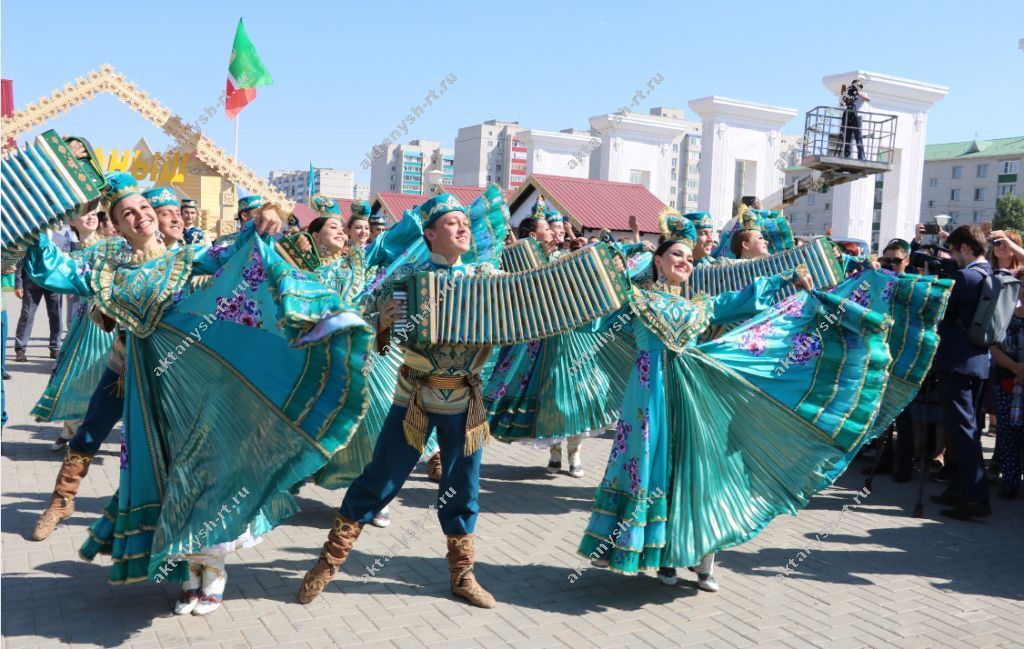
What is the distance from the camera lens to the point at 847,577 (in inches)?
186

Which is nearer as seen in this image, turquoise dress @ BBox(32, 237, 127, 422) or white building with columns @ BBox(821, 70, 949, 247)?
turquoise dress @ BBox(32, 237, 127, 422)

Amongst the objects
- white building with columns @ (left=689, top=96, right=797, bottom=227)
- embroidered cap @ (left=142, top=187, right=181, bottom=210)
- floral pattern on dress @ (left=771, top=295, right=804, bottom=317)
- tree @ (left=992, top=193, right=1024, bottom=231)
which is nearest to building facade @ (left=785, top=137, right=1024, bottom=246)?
tree @ (left=992, top=193, right=1024, bottom=231)

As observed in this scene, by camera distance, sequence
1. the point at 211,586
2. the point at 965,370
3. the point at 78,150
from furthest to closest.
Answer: the point at 965,370, the point at 211,586, the point at 78,150

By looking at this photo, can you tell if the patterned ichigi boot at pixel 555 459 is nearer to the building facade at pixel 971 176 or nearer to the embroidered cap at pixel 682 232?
the embroidered cap at pixel 682 232

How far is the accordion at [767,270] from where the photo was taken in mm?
5516

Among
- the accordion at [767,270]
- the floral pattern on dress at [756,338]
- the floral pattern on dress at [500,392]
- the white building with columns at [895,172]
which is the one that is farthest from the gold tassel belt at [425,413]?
the white building with columns at [895,172]

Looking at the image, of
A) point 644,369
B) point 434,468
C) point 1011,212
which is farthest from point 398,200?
point 1011,212

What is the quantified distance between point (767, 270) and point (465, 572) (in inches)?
108

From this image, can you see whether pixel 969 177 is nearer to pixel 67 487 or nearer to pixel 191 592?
pixel 67 487

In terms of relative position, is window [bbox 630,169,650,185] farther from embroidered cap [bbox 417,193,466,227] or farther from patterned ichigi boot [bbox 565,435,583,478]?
embroidered cap [bbox 417,193,466,227]

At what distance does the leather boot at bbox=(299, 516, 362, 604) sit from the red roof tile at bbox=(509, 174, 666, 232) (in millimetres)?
15235

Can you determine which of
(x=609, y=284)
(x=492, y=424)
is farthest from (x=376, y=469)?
(x=492, y=424)

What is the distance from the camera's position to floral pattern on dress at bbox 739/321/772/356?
454 centimetres

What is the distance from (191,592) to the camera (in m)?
3.85
